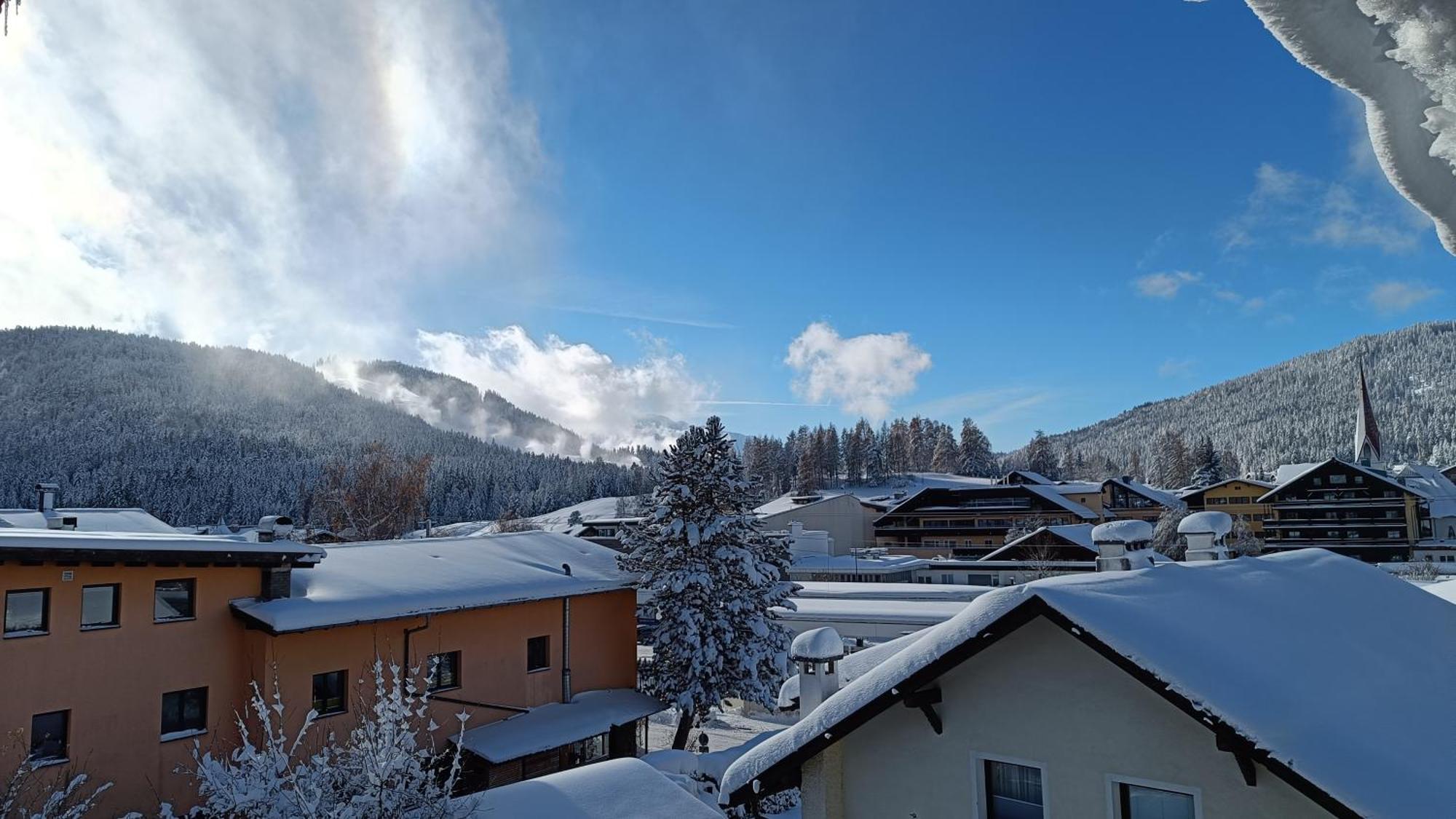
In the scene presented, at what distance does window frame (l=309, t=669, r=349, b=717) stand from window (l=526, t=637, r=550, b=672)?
4.54 metres

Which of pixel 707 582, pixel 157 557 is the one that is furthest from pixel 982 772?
pixel 157 557

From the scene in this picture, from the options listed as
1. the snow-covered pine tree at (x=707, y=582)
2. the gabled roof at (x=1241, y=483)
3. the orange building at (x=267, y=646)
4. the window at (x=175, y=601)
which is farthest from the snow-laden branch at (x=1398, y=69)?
the gabled roof at (x=1241, y=483)

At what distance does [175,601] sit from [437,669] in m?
5.48

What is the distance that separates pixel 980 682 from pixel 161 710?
51.9 ft

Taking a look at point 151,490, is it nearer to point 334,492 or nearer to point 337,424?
point 334,492

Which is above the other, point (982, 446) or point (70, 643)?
point (982, 446)

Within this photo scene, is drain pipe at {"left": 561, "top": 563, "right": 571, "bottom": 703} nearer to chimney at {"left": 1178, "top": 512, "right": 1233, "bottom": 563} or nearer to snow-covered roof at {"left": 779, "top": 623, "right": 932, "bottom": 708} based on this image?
snow-covered roof at {"left": 779, "top": 623, "right": 932, "bottom": 708}

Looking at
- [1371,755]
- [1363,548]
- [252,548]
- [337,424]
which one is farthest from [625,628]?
[337,424]

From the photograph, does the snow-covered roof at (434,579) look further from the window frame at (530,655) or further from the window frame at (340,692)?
the window frame at (340,692)

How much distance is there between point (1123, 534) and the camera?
1005 cm

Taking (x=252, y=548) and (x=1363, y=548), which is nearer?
(x=252, y=548)

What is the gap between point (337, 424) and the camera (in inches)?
6826

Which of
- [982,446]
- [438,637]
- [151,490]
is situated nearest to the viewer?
[438,637]

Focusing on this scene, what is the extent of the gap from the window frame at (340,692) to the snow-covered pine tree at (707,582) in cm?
806
